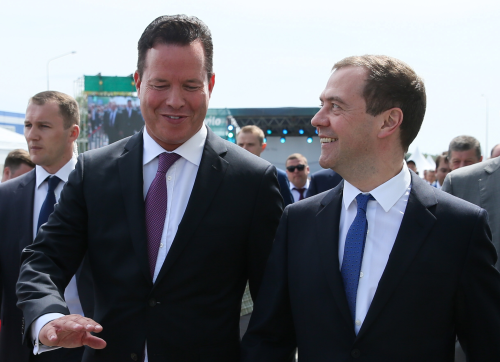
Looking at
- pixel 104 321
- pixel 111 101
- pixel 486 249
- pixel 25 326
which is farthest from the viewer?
pixel 111 101

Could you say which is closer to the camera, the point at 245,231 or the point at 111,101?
the point at 245,231

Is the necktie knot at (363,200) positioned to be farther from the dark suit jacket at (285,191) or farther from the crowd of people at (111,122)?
the crowd of people at (111,122)

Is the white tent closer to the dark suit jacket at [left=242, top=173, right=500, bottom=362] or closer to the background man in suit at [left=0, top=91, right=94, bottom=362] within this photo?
the background man in suit at [left=0, top=91, right=94, bottom=362]

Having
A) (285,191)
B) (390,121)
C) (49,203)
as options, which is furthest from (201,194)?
(285,191)

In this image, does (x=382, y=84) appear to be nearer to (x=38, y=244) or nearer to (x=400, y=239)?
(x=400, y=239)

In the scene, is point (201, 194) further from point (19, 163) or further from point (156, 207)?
point (19, 163)

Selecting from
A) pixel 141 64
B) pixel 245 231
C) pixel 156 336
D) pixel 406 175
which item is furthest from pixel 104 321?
pixel 406 175

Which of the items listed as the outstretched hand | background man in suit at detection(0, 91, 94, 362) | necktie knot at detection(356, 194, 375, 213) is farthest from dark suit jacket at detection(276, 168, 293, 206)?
the outstretched hand

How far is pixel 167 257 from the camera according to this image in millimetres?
2203

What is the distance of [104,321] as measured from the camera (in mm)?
2305

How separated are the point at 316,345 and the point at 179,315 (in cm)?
60

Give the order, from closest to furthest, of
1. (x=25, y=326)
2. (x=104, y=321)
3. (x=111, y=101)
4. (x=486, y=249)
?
(x=486, y=249)
(x=25, y=326)
(x=104, y=321)
(x=111, y=101)

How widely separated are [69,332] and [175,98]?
1052 mm

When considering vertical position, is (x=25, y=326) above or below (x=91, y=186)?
below
